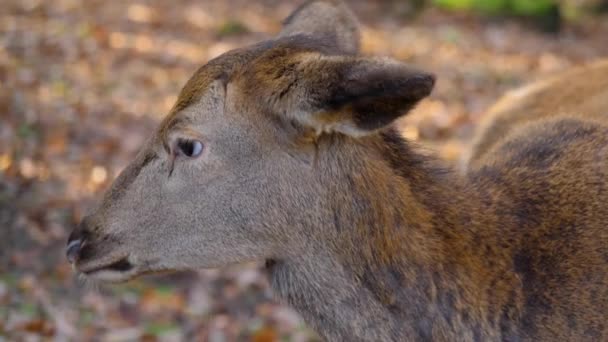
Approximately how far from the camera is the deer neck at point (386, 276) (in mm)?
3857

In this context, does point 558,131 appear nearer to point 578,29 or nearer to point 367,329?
point 367,329

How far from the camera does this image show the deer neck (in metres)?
3.86

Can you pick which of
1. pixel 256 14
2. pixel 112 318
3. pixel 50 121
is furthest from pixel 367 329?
pixel 256 14

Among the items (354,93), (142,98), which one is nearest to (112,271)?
(354,93)

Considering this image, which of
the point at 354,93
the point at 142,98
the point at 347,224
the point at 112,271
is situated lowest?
the point at 142,98

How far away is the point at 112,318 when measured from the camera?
6688mm

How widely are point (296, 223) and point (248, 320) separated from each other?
2.92 m

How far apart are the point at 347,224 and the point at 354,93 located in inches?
28.5

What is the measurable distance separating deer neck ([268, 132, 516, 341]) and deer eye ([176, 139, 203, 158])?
0.61 m

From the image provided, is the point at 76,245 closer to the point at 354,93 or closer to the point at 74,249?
the point at 74,249

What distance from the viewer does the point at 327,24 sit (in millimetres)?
4629

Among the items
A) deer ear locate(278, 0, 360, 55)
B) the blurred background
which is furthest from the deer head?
the blurred background

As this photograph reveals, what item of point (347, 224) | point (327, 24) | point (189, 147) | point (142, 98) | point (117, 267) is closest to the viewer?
point (347, 224)

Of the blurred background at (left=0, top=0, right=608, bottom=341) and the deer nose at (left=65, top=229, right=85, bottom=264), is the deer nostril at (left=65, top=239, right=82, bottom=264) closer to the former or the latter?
the deer nose at (left=65, top=229, right=85, bottom=264)
